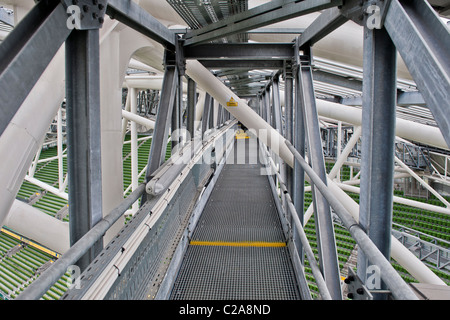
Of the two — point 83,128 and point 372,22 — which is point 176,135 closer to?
point 83,128

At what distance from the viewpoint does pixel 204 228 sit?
4.16 metres

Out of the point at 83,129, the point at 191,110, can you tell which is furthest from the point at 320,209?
the point at 191,110

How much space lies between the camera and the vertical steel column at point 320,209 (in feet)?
7.86

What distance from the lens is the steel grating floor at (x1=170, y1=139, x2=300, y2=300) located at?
2797mm

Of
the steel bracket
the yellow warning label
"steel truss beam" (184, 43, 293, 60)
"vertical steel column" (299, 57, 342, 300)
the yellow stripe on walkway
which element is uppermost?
"steel truss beam" (184, 43, 293, 60)

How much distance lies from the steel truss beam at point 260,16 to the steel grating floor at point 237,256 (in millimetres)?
2430

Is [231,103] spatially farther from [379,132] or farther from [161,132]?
[379,132]

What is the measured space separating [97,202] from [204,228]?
232 cm

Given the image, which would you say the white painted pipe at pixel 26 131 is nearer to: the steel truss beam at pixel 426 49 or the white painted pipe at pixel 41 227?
the steel truss beam at pixel 426 49

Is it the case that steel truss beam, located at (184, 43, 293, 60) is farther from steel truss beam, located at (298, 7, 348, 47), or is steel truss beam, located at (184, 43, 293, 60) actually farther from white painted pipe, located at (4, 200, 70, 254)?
white painted pipe, located at (4, 200, 70, 254)

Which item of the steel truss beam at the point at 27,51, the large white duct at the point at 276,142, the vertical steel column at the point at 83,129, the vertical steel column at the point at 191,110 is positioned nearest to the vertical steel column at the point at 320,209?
the large white duct at the point at 276,142

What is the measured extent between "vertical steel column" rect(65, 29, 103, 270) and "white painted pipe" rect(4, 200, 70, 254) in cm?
298

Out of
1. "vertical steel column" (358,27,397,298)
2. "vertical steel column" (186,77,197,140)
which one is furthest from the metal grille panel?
"vertical steel column" (186,77,197,140)

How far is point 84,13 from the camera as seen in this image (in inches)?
69.8
